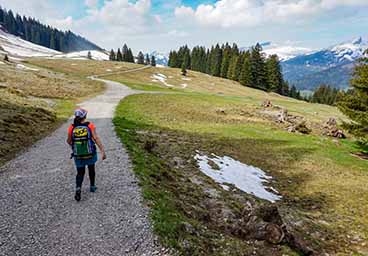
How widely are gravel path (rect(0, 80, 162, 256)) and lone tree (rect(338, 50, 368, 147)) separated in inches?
768

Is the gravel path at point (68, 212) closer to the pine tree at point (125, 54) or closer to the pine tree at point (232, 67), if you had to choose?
the pine tree at point (232, 67)

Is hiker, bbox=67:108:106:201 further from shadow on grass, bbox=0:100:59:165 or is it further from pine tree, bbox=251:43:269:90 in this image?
pine tree, bbox=251:43:269:90

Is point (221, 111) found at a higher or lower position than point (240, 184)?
higher

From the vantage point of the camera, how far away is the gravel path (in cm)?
627

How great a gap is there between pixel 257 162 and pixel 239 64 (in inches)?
3163

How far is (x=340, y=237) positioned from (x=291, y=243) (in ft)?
11.4

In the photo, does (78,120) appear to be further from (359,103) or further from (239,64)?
(239,64)

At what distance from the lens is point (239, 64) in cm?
9394

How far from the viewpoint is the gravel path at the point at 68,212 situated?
627 cm

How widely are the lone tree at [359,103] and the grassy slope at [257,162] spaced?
2.05 m

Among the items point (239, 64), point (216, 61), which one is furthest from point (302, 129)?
point (216, 61)

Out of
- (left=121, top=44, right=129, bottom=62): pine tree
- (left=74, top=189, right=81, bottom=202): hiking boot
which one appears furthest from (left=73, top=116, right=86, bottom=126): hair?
(left=121, top=44, right=129, bottom=62): pine tree

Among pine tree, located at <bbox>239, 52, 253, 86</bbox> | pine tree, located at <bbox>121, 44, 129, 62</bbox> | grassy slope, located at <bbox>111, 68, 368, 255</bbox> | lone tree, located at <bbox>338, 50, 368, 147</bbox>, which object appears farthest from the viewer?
pine tree, located at <bbox>121, 44, 129, 62</bbox>

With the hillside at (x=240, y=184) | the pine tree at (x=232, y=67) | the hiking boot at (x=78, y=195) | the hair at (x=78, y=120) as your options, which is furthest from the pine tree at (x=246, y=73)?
the hiking boot at (x=78, y=195)
